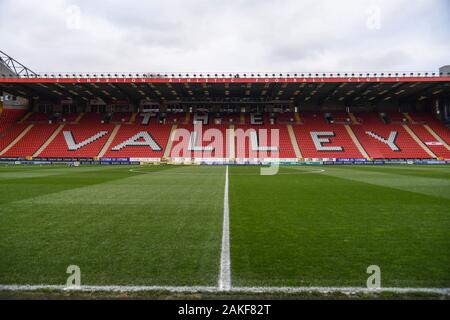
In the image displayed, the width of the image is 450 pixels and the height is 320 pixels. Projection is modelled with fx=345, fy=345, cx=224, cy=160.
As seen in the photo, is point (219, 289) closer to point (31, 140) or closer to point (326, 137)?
point (326, 137)

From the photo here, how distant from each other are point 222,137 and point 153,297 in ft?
160

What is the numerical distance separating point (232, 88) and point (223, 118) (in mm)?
8271

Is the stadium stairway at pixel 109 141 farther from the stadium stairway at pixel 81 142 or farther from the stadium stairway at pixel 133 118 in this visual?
the stadium stairway at pixel 133 118

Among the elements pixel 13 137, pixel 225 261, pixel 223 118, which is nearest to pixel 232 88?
pixel 223 118

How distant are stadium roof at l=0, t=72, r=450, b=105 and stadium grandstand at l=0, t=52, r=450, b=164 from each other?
0.14 meters

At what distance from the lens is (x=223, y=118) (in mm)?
57094

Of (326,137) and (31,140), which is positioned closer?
(31,140)

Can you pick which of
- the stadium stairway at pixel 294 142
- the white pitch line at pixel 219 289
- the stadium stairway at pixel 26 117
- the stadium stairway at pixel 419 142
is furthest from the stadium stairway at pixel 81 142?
the white pitch line at pixel 219 289

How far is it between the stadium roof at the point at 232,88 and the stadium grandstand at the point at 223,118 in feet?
0.46

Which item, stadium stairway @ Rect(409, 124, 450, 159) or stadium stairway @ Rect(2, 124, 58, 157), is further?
stadium stairway @ Rect(2, 124, 58, 157)

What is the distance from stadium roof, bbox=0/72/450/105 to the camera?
4506 centimetres

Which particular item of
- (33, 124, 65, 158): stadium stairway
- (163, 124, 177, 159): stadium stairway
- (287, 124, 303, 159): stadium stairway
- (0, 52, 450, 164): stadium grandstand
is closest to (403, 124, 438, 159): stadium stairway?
(0, 52, 450, 164): stadium grandstand

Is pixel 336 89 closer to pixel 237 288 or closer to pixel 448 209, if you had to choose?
pixel 448 209

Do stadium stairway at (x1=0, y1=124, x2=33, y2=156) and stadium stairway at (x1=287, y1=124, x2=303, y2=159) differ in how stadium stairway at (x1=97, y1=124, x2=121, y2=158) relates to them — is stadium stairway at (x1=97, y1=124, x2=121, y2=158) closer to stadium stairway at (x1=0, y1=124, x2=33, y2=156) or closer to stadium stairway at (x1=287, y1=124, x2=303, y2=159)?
stadium stairway at (x1=0, y1=124, x2=33, y2=156)
